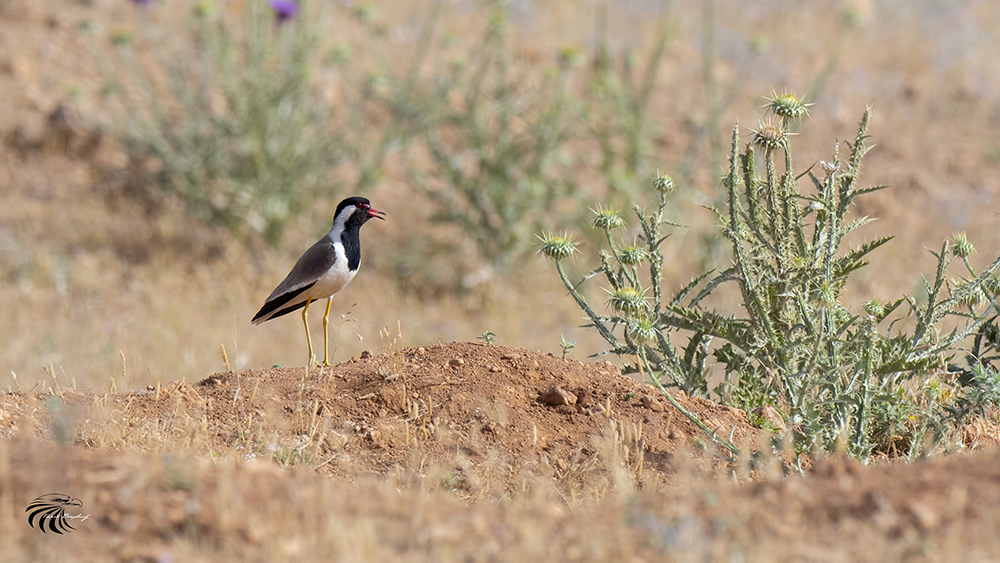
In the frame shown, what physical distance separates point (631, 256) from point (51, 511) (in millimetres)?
2327

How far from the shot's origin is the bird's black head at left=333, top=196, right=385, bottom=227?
5348 millimetres

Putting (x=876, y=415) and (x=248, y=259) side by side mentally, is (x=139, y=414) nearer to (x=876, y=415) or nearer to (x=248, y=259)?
(x=876, y=415)

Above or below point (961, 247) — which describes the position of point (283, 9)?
above

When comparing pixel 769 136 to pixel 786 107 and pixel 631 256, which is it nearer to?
pixel 786 107

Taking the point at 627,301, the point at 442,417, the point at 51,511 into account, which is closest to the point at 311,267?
the point at 442,417

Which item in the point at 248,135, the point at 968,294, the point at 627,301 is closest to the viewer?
the point at 627,301

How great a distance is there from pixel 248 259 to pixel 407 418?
6363 mm

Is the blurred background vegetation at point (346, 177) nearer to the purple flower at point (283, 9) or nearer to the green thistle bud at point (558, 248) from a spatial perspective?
the purple flower at point (283, 9)

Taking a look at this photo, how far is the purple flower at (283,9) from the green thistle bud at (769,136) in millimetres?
6618

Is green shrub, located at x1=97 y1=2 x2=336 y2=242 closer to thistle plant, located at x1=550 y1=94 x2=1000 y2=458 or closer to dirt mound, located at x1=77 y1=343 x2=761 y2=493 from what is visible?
dirt mound, located at x1=77 y1=343 x2=761 y2=493

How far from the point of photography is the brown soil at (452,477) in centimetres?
269

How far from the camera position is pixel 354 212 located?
5.38m

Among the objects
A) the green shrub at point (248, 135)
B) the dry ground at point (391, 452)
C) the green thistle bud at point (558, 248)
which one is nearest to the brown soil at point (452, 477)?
the dry ground at point (391, 452)

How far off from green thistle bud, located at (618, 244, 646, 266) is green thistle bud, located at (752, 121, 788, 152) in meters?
0.67
